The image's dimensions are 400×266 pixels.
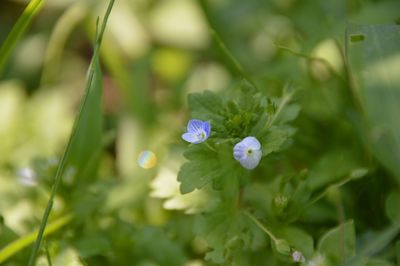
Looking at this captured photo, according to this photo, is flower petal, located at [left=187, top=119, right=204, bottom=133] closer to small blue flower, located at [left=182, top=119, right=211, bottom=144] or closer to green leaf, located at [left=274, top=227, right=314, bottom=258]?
small blue flower, located at [left=182, top=119, right=211, bottom=144]

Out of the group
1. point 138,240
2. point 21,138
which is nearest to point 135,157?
point 21,138

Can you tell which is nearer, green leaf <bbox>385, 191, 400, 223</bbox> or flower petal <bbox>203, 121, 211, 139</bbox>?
flower petal <bbox>203, 121, 211, 139</bbox>

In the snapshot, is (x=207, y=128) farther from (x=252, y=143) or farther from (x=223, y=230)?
(x=223, y=230)

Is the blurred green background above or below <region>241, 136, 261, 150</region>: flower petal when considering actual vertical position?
below

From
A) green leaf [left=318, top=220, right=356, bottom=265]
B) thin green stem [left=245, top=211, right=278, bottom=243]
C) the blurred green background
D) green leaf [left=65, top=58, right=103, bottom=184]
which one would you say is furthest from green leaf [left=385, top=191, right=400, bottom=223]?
green leaf [left=65, top=58, right=103, bottom=184]

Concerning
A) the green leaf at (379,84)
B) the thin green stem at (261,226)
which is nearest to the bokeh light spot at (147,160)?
the thin green stem at (261,226)

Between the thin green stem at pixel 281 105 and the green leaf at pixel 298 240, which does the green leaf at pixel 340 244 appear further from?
the thin green stem at pixel 281 105

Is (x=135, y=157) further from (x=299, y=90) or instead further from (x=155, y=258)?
(x=299, y=90)
